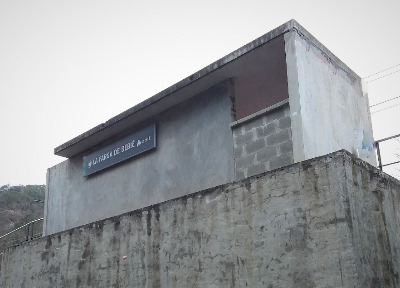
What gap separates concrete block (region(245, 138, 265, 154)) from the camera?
625 cm

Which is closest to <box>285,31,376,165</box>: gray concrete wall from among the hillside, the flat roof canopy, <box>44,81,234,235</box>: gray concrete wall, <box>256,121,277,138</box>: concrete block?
the flat roof canopy

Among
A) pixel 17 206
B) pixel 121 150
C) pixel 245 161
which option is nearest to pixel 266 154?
pixel 245 161

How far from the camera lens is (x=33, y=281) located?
624 centimetres

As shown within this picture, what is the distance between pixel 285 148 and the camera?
19.5ft

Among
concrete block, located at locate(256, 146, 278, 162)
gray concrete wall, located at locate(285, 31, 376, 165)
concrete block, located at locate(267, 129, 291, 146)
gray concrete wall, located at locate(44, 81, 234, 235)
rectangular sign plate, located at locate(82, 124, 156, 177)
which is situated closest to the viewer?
gray concrete wall, located at locate(285, 31, 376, 165)

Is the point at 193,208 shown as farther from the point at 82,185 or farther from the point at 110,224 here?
the point at 82,185

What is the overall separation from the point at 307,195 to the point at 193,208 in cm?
133

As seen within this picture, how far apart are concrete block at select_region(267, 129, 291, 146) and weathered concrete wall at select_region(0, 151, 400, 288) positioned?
5.76 ft

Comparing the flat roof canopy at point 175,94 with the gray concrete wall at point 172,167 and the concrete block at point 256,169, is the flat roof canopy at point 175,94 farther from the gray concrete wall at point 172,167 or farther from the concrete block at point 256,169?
the concrete block at point 256,169

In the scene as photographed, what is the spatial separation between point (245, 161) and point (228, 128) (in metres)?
0.79

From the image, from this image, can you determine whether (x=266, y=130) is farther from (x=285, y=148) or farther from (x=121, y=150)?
(x=121, y=150)

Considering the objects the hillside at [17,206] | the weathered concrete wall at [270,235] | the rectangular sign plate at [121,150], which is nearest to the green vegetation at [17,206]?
the hillside at [17,206]

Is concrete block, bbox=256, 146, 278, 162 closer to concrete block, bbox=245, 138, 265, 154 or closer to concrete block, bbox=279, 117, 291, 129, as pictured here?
concrete block, bbox=245, 138, 265, 154

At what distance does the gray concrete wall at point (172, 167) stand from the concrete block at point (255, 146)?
0.43m
